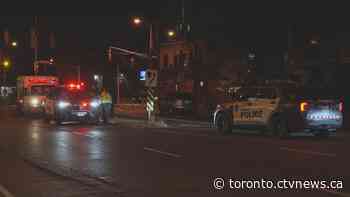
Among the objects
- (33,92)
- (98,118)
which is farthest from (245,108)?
(33,92)

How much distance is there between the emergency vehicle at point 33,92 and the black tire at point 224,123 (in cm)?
1821

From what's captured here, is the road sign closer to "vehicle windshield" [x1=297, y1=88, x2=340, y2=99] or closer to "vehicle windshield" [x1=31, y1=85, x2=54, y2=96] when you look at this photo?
"vehicle windshield" [x1=31, y1=85, x2=54, y2=96]

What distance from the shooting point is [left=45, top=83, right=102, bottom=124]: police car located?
3042 centimetres

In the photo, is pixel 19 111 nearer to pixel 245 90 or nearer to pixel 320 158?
pixel 245 90

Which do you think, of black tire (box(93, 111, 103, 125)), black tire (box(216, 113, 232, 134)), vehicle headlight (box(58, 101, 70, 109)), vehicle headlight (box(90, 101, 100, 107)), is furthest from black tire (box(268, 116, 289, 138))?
vehicle headlight (box(58, 101, 70, 109))

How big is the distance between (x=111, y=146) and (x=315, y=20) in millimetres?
41220

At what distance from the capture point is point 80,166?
1434 cm

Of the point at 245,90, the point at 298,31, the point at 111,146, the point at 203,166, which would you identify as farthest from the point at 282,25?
the point at 203,166

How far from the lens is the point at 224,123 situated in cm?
2364

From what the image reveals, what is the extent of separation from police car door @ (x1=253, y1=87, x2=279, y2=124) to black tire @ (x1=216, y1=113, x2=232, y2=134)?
5.37 ft

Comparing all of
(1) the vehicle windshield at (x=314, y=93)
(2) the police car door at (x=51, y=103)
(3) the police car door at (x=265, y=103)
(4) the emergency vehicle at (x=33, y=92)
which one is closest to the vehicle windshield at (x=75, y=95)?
(2) the police car door at (x=51, y=103)

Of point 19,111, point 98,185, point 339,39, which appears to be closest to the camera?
point 98,185

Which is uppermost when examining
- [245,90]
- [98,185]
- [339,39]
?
[339,39]

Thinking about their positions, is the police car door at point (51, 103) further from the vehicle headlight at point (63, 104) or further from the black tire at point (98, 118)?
the black tire at point (98, 118)
